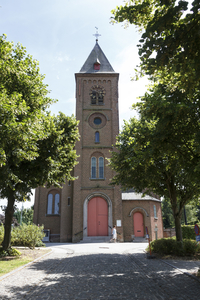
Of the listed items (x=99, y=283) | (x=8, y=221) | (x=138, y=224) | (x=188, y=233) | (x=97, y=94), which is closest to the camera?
(x=99, y=283)

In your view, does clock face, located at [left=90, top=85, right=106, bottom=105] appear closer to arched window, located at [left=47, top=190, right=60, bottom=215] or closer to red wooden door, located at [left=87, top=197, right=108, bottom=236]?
red wooden door, located at [left=87, top=197, right=108, bottom=236]

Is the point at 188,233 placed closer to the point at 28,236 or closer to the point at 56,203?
the point at 28,236

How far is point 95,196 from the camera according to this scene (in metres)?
26.5

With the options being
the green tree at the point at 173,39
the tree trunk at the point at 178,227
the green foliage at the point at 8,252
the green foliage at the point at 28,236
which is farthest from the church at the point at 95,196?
the green tree at the point at 173,39

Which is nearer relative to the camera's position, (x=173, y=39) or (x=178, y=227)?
(x=173, y=39)

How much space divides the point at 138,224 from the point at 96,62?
2176 centimetres

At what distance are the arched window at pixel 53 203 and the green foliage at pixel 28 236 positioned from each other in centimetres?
1177

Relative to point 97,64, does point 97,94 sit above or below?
below

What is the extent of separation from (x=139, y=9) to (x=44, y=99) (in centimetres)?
836

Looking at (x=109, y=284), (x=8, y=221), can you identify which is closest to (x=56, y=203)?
(x=8, y=221)

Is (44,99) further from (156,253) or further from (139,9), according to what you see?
(156,253)

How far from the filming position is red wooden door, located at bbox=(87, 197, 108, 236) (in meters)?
25.5

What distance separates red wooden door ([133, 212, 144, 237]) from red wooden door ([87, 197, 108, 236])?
3679 mm

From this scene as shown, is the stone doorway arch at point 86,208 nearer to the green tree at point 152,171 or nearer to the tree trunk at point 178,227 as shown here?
the green tree at point 152,171
